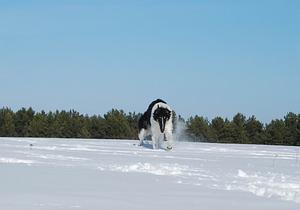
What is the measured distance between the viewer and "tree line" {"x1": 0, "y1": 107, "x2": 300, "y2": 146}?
3259 centimetres

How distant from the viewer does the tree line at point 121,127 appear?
32.6m

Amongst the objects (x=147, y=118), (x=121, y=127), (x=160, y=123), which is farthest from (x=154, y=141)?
(x=121, y=127)

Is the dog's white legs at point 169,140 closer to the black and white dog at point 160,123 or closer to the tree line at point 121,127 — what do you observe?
the black and white dog at point 160,123

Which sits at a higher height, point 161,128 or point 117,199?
point 161,128

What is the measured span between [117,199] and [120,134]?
28.5m

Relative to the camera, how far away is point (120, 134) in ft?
111

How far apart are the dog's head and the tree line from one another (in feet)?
53.6

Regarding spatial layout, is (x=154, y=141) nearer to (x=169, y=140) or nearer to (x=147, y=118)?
(x=169, y=140)

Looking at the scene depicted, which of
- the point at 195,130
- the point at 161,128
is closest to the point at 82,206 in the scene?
the point at 161,128

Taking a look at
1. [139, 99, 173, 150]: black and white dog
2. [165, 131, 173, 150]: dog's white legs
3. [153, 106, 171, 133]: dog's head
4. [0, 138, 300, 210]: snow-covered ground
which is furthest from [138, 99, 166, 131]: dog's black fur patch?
[0, 138, 300, 210]: snow-covered ground

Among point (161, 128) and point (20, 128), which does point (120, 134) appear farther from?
point (161, 128)

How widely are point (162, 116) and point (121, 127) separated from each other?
19.5 metres

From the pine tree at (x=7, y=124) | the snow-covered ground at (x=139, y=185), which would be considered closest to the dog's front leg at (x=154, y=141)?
the snow-covered ground at (x=139, y=185)

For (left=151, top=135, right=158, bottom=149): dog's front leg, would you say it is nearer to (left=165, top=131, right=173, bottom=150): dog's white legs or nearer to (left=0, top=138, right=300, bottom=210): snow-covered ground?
(left=165, top=131, right=173, bottom=150): dog's white legs
